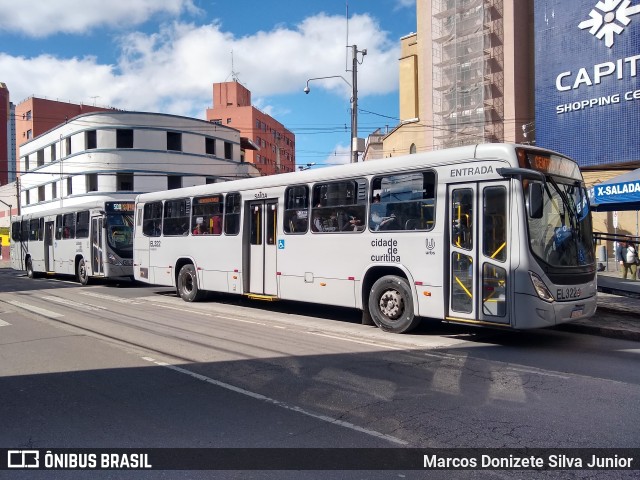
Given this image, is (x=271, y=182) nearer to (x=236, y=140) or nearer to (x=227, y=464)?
(x=227, y=464)

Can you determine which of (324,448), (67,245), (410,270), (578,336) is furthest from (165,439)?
(67,245)

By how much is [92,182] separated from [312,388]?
40.9m

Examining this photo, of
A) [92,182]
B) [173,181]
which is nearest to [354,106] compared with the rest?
[173,181]

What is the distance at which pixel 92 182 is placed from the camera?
139 feet

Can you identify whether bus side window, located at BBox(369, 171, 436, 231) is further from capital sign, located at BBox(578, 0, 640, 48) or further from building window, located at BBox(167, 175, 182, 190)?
building window, located at BBox(167, 175, 182, 190)

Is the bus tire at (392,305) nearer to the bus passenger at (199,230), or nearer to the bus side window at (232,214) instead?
the bus side window at (232,214)

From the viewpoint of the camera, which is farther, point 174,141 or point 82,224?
point 174,141

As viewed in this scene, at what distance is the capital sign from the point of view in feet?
78.7

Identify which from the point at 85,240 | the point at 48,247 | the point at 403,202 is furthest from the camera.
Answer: the point at 48,247

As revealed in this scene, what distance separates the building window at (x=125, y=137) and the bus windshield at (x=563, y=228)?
1550 inches

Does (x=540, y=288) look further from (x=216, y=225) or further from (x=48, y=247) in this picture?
(x=48, y=247)

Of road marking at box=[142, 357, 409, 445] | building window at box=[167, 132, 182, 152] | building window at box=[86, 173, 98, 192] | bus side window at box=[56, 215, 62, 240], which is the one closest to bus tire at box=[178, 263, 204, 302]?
road marking at box=[142, 357, 409, 445]

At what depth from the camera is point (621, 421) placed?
5.05m

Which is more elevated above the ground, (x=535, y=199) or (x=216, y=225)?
(x=535, y=199)
